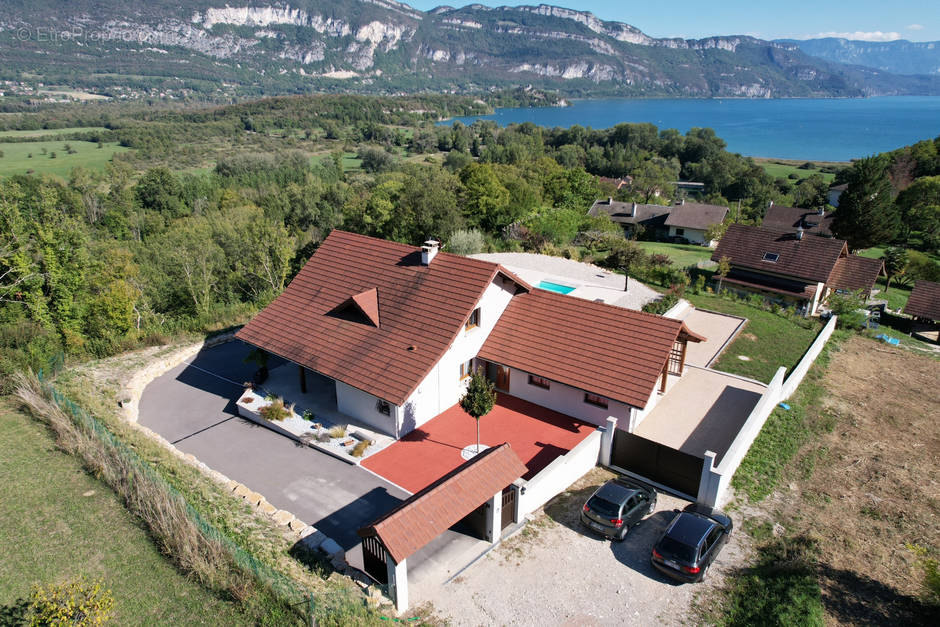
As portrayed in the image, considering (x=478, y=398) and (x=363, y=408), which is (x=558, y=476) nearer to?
(x=478, y=398)

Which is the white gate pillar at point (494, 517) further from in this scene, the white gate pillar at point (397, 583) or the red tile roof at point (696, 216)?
the red tile roof at point (696, 216)

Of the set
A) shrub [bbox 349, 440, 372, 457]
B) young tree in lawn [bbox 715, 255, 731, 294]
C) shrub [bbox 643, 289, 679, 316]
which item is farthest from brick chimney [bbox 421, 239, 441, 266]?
young tree in lawn [bbox 715, 255, 731, 294]

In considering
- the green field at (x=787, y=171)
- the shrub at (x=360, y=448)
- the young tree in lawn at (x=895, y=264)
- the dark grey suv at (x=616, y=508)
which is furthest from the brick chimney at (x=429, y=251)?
the green field at (x=787, y=171)

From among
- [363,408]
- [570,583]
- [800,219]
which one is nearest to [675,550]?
[570,583]

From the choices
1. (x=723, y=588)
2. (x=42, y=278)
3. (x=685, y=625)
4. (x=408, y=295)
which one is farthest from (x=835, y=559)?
(x=42, y=278)

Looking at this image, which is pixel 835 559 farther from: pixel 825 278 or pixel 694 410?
pixel 825 278
